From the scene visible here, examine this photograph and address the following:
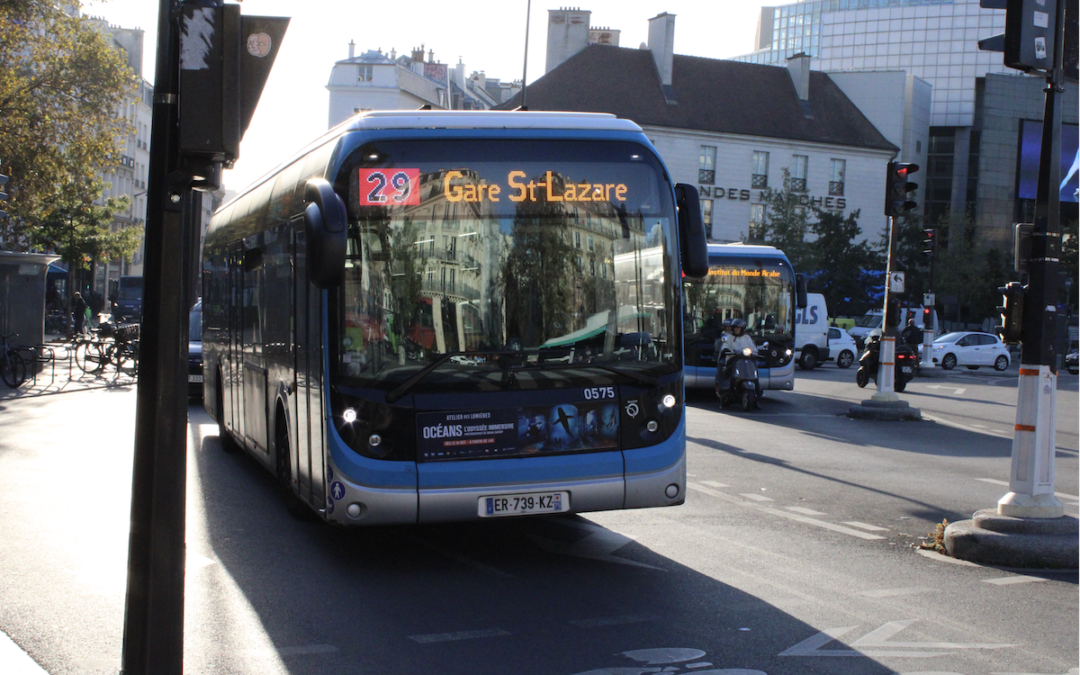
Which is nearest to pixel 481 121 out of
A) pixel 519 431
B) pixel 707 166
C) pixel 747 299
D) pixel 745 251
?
pixel 519 431

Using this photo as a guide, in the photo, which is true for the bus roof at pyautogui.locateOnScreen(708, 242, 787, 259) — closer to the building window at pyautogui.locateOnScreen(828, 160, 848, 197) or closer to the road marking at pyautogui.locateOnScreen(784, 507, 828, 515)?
the road marking at pyautogui.locateOnScreen(784, 507, 828, 515)

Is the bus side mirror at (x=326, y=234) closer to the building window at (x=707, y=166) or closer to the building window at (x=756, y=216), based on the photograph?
the building window at (x=756, y=216)

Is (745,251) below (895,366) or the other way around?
the other way around

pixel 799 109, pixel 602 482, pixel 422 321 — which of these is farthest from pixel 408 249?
pixel 799 109

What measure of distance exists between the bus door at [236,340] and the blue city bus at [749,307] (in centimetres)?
1267

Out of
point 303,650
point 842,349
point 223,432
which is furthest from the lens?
point 842,349

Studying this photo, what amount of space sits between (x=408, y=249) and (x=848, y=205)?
6853cm

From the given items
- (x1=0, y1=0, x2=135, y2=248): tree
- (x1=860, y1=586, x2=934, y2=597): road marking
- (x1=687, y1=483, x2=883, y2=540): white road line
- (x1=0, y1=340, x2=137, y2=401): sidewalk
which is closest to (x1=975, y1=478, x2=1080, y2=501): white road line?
(x1=687, y1=483, x2=883, y2=540): white road line

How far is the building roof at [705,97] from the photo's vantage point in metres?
66.6

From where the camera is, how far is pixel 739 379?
20828 millimetres

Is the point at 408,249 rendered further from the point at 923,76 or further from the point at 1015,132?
the point at 923,76

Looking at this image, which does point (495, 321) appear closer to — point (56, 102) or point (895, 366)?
point (895, 366)

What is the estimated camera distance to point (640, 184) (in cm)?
766

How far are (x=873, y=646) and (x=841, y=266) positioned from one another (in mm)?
56205
